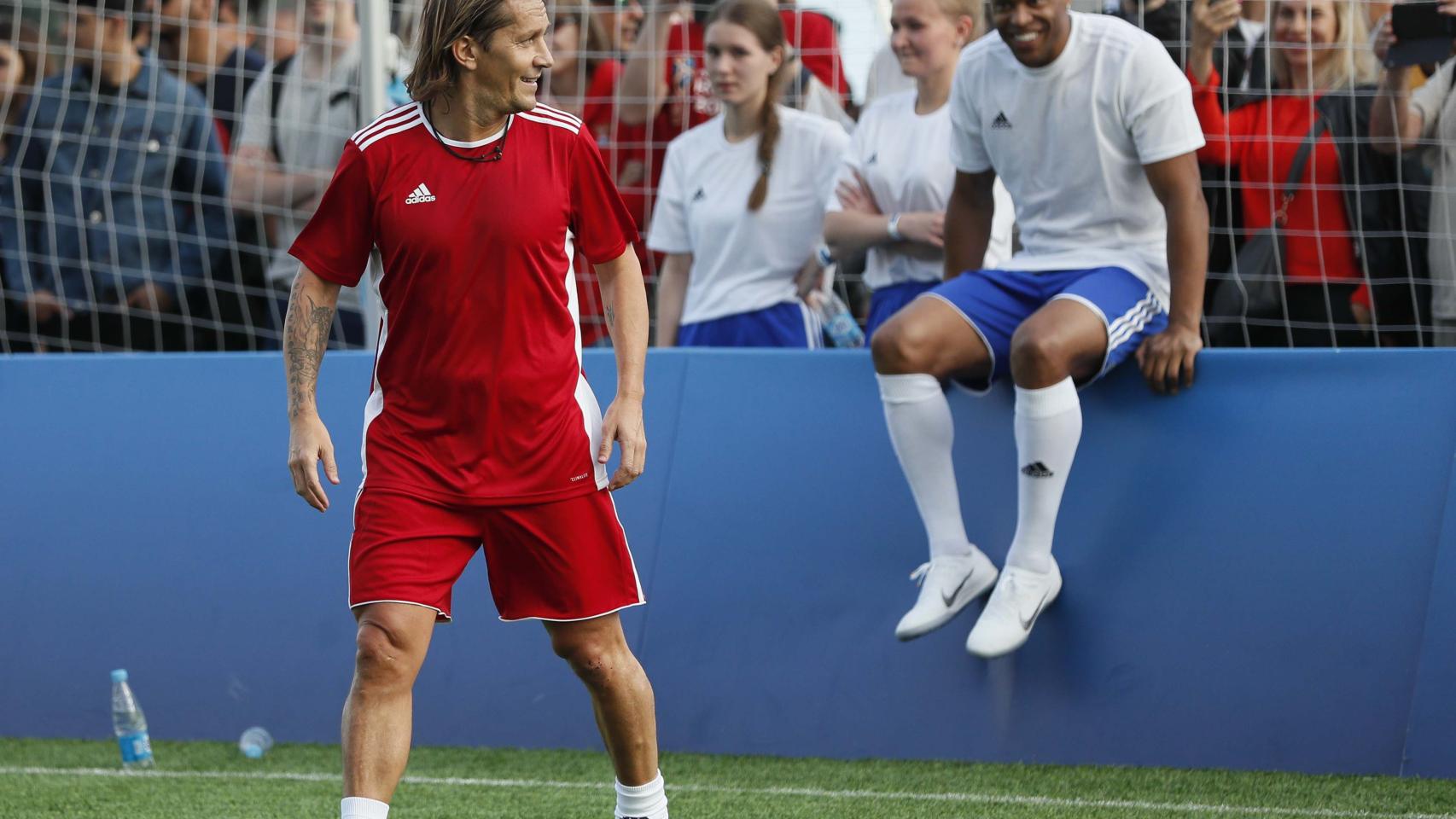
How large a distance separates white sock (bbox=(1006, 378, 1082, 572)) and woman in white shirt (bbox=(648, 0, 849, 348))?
1.60 m

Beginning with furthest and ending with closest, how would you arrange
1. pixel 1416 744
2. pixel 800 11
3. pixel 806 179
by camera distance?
pixel 800 11, pixel 806 179, pixel 1416 744

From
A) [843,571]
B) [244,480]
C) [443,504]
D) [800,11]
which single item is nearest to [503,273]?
[443,504]

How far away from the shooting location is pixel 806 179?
20.7ft

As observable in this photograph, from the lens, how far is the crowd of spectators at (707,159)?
6.04m

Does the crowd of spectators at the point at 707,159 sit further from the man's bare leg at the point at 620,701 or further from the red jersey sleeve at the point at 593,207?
the man's bare leg at the point at 620,701

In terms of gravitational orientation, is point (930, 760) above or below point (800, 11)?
below

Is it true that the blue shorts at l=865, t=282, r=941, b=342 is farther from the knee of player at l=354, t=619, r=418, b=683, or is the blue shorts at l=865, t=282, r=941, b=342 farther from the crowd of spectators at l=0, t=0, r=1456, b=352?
the knee of player at l=354, t=619, r=418, b=683

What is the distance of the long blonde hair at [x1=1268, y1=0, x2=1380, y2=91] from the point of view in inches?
241

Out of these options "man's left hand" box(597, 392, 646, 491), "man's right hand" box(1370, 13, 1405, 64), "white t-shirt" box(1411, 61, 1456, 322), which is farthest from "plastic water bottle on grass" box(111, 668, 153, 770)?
"man's right hand" box(1370, 13, 1405, 64)

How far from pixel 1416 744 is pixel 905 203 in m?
2.38

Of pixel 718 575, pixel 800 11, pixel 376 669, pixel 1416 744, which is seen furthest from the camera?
pixel 800 11

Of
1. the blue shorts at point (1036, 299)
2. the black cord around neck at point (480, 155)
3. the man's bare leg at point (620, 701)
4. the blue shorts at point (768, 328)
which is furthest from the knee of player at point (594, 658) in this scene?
the blue shorts at point (768, 328)

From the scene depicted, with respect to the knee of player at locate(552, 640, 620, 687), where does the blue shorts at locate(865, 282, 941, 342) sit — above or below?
above

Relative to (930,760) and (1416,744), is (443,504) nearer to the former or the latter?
(930,760)
